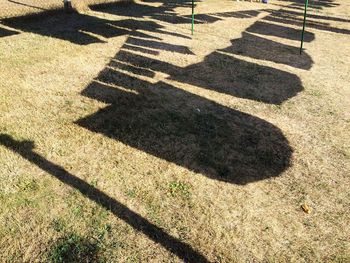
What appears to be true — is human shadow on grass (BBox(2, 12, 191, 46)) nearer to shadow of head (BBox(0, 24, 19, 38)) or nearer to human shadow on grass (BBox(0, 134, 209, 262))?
shadow of head (BBox(0, 24, 19, 38))

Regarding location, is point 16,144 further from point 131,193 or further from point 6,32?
point 6,32

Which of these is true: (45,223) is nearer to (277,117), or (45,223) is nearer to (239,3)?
(277,117)

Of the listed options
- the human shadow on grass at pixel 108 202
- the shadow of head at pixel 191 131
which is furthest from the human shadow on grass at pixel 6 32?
the human shadow on grass at pixel 108 202

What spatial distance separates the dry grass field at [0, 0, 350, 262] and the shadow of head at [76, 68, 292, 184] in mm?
40

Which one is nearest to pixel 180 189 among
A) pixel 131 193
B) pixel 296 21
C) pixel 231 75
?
pixel 131 193

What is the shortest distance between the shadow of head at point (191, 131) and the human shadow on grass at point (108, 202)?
1511mm

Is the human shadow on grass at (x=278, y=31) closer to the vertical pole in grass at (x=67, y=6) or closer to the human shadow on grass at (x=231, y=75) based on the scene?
the human shadow on grass at (x=231, y=75)

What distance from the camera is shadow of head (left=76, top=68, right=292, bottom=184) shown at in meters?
7.71

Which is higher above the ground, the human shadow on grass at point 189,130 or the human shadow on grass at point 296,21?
the human shadow on grass at point 296,21

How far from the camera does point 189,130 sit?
8.79 meters

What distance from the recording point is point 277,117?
9.66 meters

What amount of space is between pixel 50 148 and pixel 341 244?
572 centimetres

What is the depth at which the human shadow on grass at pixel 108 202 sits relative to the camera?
18.7 feet

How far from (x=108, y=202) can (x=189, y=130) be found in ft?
9.79
